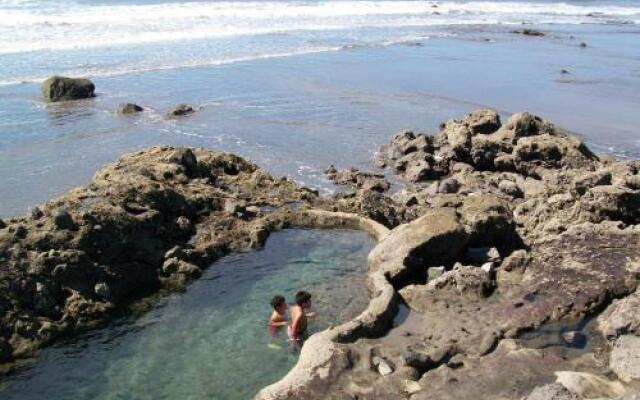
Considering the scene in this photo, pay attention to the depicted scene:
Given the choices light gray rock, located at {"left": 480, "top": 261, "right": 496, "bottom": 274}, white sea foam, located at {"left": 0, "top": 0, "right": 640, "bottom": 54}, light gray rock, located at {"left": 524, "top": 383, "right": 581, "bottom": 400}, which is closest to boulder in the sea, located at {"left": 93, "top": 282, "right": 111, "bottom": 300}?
light gray rock, located at {"left": 480, "top": 261, "right": 496, "bottom": 274}

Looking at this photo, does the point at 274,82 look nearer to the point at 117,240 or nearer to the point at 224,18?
the point at 117,240

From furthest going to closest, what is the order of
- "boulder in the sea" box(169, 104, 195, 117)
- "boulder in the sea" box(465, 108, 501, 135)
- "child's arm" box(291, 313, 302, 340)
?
"boulder in the sea" box(169, 104, 195, 117)
"boulder in the sea" box(465, 108, 501, 135)
"child's arm" box(291, 313, 302, 340)

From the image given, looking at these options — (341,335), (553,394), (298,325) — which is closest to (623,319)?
(553,394)

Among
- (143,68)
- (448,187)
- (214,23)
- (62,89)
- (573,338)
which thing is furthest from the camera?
(214,23)

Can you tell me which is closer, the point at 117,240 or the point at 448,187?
the point at 117,240

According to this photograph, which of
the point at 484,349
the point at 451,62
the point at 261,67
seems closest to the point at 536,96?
the point at 451,62

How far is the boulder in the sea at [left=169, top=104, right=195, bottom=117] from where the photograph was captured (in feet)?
86.3

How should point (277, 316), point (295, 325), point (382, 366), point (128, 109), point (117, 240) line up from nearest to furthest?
point (382, 366)
point (295, 325)
point (277, 316)
point (117, 240)
point (128, 109)

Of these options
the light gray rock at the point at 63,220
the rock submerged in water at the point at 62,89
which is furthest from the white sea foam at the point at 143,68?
the light gray rock at the point at 63,220

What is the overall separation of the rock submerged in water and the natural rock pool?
17029mm

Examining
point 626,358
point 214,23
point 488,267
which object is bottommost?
point 626,358

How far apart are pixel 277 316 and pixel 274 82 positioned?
2211cm

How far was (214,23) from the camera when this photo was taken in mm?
53062

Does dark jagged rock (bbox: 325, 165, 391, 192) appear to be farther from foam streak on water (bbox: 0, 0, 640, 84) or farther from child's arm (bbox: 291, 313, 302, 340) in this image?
foam streak on water (bbox: 0, 0, 640, 84)
